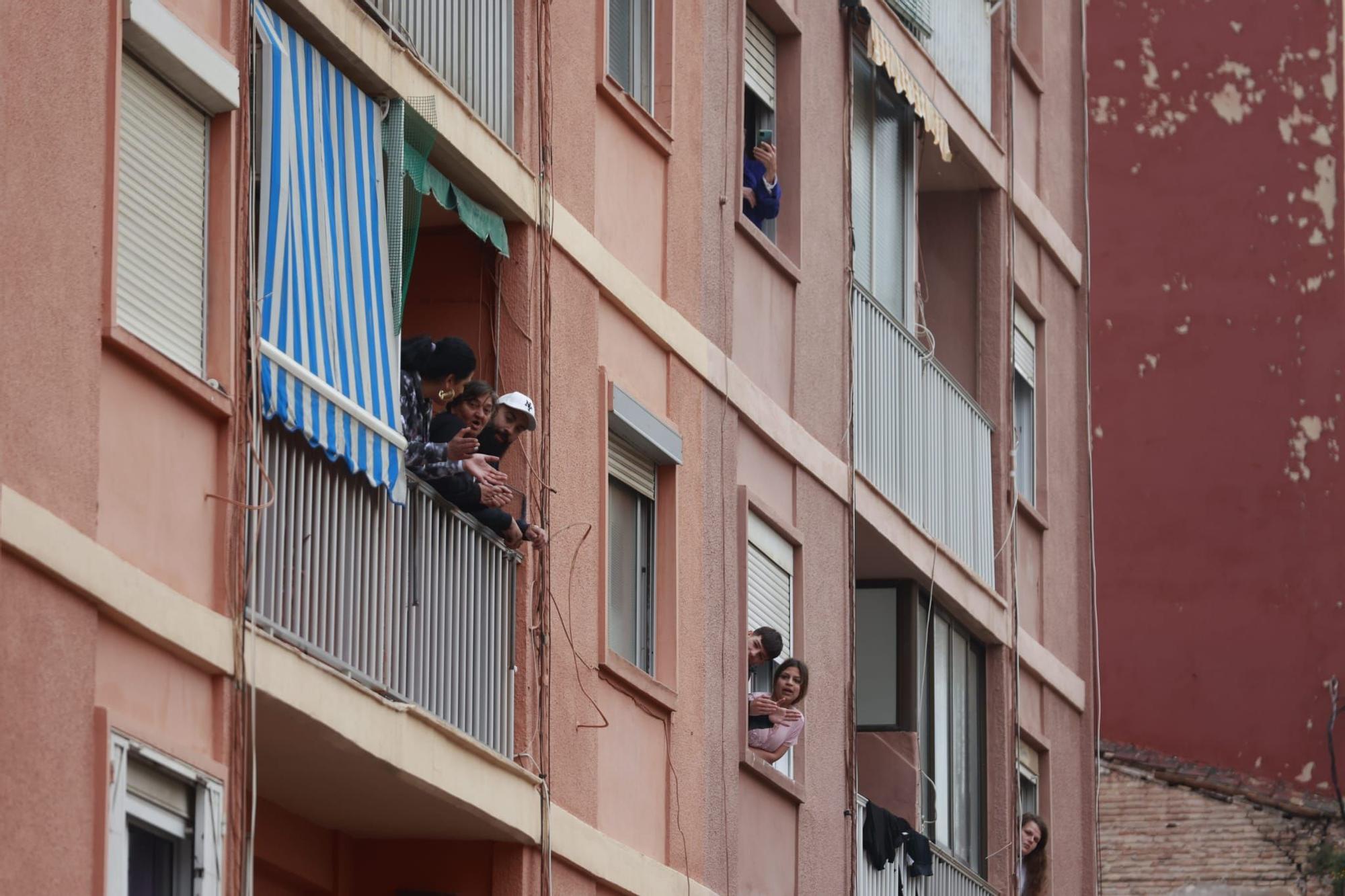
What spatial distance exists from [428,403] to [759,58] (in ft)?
21.6

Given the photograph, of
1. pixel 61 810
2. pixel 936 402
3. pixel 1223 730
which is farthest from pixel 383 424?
pixel 1223 730

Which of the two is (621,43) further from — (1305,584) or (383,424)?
(1305,584)

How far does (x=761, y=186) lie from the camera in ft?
68.4

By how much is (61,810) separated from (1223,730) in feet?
77.8

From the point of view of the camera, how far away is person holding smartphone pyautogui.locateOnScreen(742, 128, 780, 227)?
2080 centimetres

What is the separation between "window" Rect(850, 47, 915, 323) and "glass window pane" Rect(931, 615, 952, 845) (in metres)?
2.46

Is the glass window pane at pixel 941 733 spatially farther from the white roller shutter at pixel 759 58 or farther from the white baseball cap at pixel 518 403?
the white baseball cap at pixel 518 403

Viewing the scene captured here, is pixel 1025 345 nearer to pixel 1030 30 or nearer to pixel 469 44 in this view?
pixel 1030 30

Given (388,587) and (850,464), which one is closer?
(388,587)

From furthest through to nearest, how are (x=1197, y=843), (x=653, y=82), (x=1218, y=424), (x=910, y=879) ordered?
1. (x=1218, y=424)
2. (x=1197, y=843)
3. (x=910, y=879)
4. (x=653, y=82)

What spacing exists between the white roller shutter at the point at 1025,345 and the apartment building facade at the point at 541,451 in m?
0.05

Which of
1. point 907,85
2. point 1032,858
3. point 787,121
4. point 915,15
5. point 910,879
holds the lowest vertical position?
point 910,879

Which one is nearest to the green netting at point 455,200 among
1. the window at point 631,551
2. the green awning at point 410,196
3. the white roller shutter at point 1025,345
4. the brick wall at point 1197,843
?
the green awning at point 410,196

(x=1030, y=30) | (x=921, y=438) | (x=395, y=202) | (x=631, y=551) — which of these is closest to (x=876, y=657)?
(x=921, y=438)
